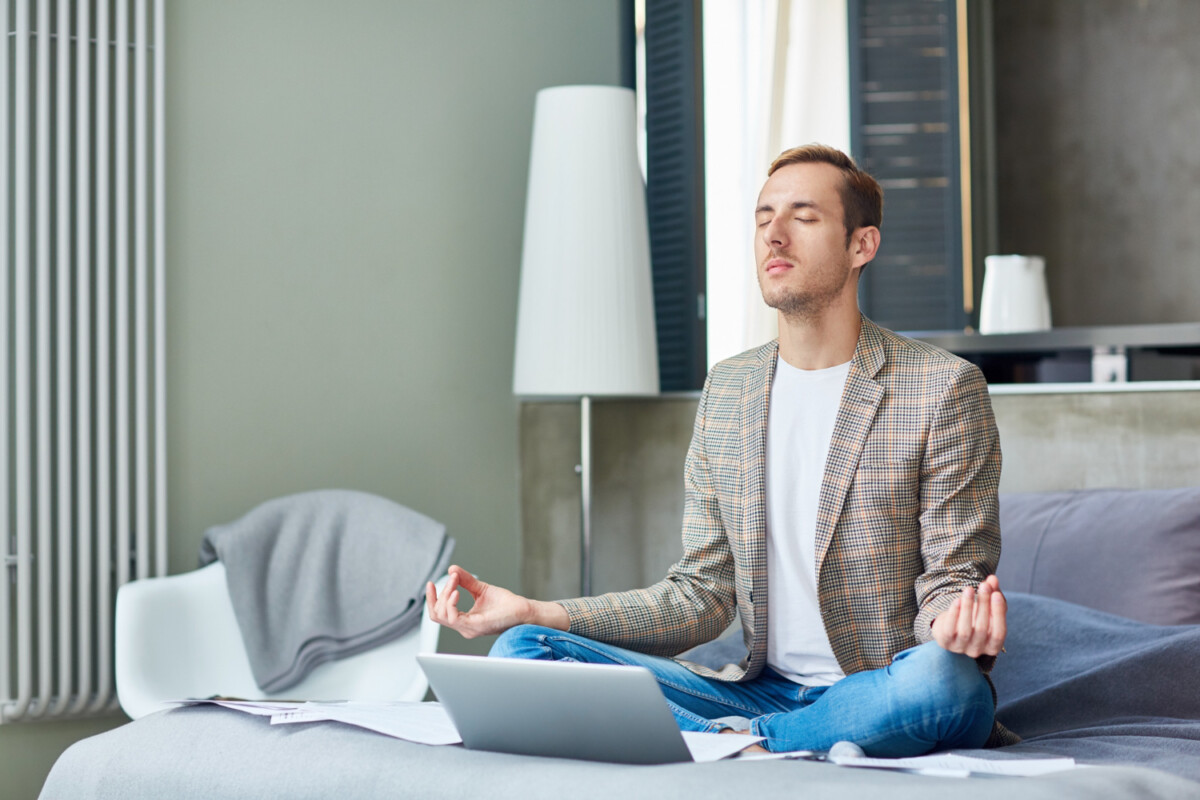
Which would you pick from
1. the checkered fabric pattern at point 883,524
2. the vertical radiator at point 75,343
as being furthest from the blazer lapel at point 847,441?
the vertical radiator at point 75,343

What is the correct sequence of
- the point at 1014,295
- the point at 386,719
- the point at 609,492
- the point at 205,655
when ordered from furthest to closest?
1. the point at 609,492
2. the point at 1014,295
3. the point at 205,655
4. the point at 386,719

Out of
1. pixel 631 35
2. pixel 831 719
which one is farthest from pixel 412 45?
pixel 831 719

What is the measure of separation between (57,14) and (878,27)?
6.34 feet

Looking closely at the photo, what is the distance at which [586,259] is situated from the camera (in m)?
3.00

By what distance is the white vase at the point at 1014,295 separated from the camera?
2859mm

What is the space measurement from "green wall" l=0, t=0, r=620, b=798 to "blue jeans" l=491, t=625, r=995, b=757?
1.68m

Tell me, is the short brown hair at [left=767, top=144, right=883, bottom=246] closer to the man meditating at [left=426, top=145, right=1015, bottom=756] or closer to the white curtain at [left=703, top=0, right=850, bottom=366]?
the man meditating at [left=426, top=145, right=1015, bottom=756]

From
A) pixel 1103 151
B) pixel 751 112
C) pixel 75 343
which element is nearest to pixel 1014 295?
pixel 1103 151

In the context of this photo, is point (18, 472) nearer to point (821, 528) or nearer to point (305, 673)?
point (305, 673)

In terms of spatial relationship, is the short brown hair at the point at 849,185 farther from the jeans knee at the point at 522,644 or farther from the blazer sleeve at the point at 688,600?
the jeans knee at the point at 522,644

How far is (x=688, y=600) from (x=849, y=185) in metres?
0.66

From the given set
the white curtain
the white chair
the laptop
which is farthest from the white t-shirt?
the white curtain

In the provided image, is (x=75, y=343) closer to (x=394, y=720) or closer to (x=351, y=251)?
(x=351, y=251)

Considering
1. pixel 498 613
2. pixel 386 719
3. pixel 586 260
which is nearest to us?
pixel 386 719
